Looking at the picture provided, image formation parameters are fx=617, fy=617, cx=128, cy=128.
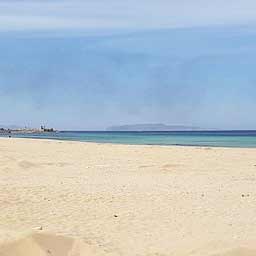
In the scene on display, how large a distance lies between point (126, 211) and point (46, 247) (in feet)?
11.8

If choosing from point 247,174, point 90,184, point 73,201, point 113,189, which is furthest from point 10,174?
point 247,174

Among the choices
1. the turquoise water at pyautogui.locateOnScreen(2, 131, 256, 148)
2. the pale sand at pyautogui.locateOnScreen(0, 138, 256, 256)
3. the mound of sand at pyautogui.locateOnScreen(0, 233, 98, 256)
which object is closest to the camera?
the mound of sand at pyautogui.locateOnScreen(0, 233, 98, 256)

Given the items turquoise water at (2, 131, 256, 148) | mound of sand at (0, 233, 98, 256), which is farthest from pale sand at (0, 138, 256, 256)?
turquoise water at (2, 131, 256, 148)

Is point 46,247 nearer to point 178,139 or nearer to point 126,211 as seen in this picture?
point 126,211

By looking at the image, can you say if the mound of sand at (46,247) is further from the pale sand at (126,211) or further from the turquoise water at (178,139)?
the turquoise water at (178,139)

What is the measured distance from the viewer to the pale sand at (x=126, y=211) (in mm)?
8281

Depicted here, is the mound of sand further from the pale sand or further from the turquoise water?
the turquoise water

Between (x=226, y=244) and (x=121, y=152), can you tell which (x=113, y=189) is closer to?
(x=226, y=244)

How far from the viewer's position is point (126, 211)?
11422mm

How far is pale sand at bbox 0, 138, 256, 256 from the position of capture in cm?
828

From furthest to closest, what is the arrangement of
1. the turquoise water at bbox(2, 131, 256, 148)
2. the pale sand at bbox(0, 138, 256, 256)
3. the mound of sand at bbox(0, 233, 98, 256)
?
the turquoise water at bbox(2, 131, 256, 148) < the pale sand at bbox(0, 138, 256, 256) < the mound of sand at bbox(0, 233, 98, 256)

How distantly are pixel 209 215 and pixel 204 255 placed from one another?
A: 11.4 feet

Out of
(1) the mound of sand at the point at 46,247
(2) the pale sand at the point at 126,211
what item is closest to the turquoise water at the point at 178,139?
(2) the pale sand at the point at 126,211

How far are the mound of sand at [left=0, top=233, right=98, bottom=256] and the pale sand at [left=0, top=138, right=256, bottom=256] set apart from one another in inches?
0.5
